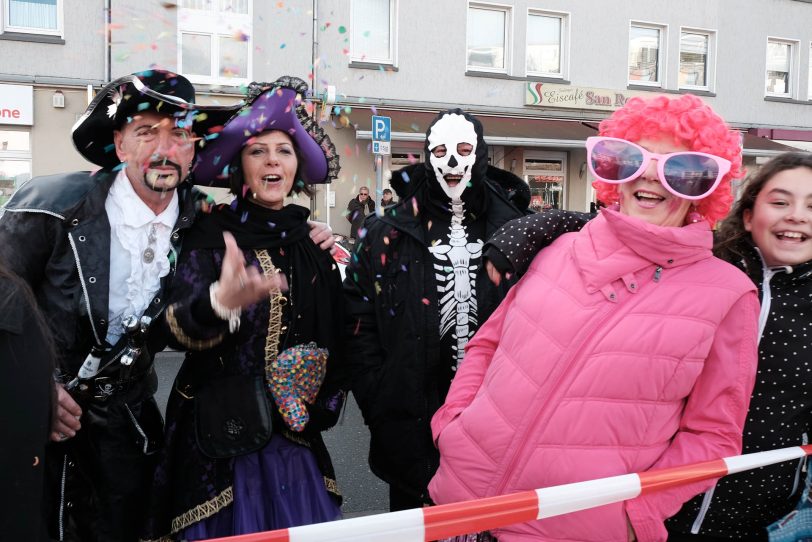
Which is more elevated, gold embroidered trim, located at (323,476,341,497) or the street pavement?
gold embroidered trim, located at (323,476,341,497)

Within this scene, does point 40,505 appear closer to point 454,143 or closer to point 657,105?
point 657,105

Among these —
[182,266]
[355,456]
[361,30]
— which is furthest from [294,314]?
[361,30]

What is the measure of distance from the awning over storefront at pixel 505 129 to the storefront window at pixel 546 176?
0.97 meters

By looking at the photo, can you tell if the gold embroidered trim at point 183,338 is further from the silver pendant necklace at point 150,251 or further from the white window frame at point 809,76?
the white window frame at point 809,76

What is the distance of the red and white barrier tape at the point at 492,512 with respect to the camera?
67.1 inches

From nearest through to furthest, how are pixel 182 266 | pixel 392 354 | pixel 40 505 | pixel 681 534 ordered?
pixel 40 505 < pixel 681 534 < pixel 182 266 < pixel 392 354

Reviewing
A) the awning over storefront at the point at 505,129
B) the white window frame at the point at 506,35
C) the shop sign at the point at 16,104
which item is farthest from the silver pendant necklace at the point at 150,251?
the white window frame at the point at 506,35

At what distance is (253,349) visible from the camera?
2.43 m

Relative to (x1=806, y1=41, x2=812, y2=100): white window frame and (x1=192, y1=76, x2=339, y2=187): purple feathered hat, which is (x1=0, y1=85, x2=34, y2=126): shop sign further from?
(x1=806, y1=41, x2=812, y2=100): white window frame

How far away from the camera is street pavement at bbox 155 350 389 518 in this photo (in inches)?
167

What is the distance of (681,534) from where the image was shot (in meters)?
2.08

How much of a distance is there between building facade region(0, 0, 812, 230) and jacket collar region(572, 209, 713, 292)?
29.2 ft

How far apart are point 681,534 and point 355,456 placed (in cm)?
324

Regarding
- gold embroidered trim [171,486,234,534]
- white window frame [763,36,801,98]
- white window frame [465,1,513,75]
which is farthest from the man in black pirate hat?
white window frame [763,36,801,98]
